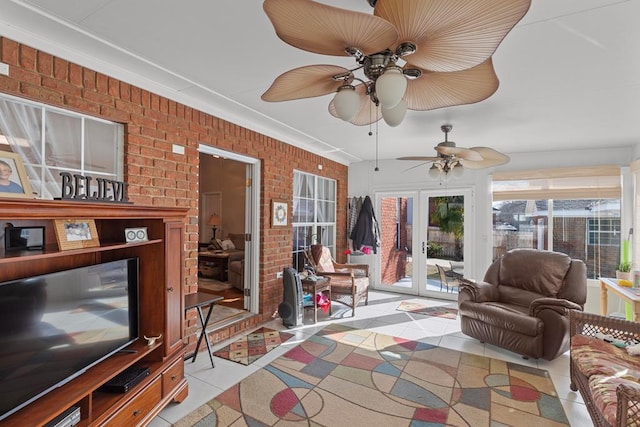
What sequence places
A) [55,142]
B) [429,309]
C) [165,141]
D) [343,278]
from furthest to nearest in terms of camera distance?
[429,309]
[343,278]
[165,141]
[55,142]

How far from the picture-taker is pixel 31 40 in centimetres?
188

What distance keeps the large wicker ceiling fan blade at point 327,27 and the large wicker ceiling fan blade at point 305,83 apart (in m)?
0.18

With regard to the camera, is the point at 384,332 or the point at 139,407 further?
the point at 384,332

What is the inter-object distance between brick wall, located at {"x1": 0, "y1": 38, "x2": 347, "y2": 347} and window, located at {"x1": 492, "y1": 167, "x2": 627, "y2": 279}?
345 cm

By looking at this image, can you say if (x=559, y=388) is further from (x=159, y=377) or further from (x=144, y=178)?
(x=144, y=178)

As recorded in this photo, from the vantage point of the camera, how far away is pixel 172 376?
218 cm

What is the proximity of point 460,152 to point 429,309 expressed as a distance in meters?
2.60

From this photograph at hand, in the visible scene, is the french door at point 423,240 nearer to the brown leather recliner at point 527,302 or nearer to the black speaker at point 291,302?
the brown leather recliner at point 527,302

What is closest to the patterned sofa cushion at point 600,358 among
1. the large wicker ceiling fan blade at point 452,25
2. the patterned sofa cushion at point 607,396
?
the patterned sofa cushion at point 607,396

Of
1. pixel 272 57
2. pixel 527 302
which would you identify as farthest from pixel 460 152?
pixel 272 57

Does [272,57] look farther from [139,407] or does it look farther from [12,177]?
[139,407]

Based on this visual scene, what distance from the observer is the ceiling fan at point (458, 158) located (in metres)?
3.06

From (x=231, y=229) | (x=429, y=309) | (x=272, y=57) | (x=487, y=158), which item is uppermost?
(x=272, y=57)

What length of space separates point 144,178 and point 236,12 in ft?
5.04
